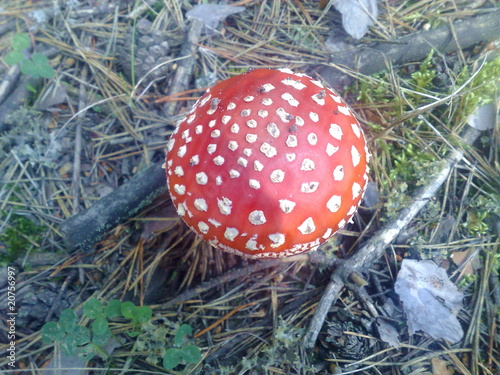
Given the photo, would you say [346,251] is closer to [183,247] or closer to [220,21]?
[183,247]

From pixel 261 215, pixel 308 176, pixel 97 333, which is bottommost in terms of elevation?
pixel 97 333

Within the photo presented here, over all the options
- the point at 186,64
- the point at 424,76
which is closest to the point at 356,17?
the point at 424,76

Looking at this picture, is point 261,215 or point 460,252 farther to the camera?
point 460,252

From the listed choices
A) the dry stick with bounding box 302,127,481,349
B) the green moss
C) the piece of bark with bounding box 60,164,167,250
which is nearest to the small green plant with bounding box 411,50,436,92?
the green moss

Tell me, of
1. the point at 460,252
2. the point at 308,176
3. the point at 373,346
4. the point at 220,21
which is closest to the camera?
the point at 308,176

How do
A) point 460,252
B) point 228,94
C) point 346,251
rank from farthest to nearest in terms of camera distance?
point 346,251, point 460,252, point 228,94

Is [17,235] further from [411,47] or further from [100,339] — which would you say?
[411,47]

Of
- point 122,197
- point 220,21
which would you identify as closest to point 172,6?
point 220,21
